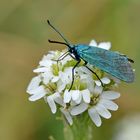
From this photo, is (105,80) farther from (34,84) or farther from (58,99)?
(34,84)

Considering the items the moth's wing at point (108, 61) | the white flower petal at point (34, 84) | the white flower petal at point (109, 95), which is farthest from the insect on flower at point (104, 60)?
the white flower petal at point (34, 84)

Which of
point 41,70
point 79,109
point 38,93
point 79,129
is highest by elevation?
point 41,70

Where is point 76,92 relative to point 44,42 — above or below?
below

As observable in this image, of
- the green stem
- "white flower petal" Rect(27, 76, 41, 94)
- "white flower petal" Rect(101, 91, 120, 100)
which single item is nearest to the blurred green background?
the green stem

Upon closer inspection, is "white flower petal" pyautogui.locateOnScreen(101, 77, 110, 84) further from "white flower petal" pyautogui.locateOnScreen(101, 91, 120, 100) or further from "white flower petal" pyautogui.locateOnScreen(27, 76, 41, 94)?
"white flower petal" pyautogui.locateOnScreen(27, 76, 41, 94)

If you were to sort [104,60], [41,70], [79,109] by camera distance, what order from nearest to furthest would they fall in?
[79,109]
[104,60]
[41,70]

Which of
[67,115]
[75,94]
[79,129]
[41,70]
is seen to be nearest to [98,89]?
[75,94]

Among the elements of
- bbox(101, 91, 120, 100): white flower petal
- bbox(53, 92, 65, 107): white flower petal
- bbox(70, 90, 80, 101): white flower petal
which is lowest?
bbox(101, 91, 120, 100): white flower petal

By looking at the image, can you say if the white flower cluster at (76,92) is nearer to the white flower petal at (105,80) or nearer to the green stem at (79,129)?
the white flower petal at (105,80)
